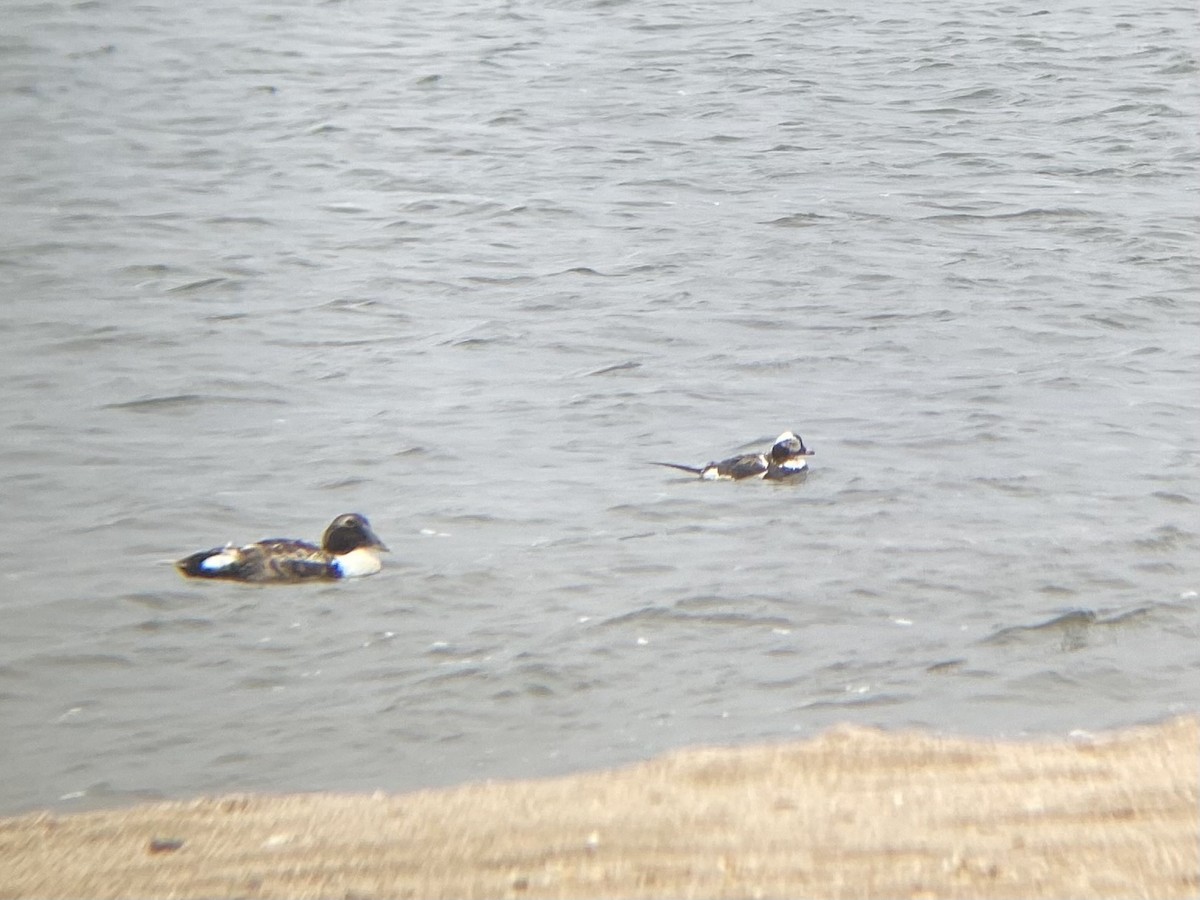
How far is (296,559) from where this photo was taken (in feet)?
29.6

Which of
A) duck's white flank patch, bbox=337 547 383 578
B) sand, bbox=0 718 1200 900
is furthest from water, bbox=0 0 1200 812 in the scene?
sand, bbox=0 718 1200 900

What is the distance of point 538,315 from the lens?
14.0 m

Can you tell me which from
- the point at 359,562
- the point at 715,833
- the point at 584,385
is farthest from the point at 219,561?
the point at 715,833

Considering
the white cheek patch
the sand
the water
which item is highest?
the sand

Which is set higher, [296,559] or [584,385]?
[296,559]

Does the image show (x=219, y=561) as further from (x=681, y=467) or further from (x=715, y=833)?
(x=715, y=833)

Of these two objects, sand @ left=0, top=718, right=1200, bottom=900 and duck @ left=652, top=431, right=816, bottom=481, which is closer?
sand @ left=0, top=718, right=1200, bottom=900

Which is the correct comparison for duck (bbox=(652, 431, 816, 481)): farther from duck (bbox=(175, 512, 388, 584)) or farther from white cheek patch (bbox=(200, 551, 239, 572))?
white cheek patch (bbox=(200, 551, 239, 572))

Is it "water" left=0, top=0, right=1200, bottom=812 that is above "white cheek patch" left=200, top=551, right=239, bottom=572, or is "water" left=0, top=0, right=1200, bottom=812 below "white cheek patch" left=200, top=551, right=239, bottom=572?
below

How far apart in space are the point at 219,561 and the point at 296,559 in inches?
15.0

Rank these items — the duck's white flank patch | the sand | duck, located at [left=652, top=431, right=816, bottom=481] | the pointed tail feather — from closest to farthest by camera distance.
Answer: the sand
the duck's white flank patch
duck, located at [left=652, top=431, right=816, bottom=481]
the pointed tail feather

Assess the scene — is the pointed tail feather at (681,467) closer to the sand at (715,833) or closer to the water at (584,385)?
the water at (584,385)

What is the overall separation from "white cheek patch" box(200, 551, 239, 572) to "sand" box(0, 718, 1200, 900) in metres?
2.67

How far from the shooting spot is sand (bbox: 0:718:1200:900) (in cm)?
479
